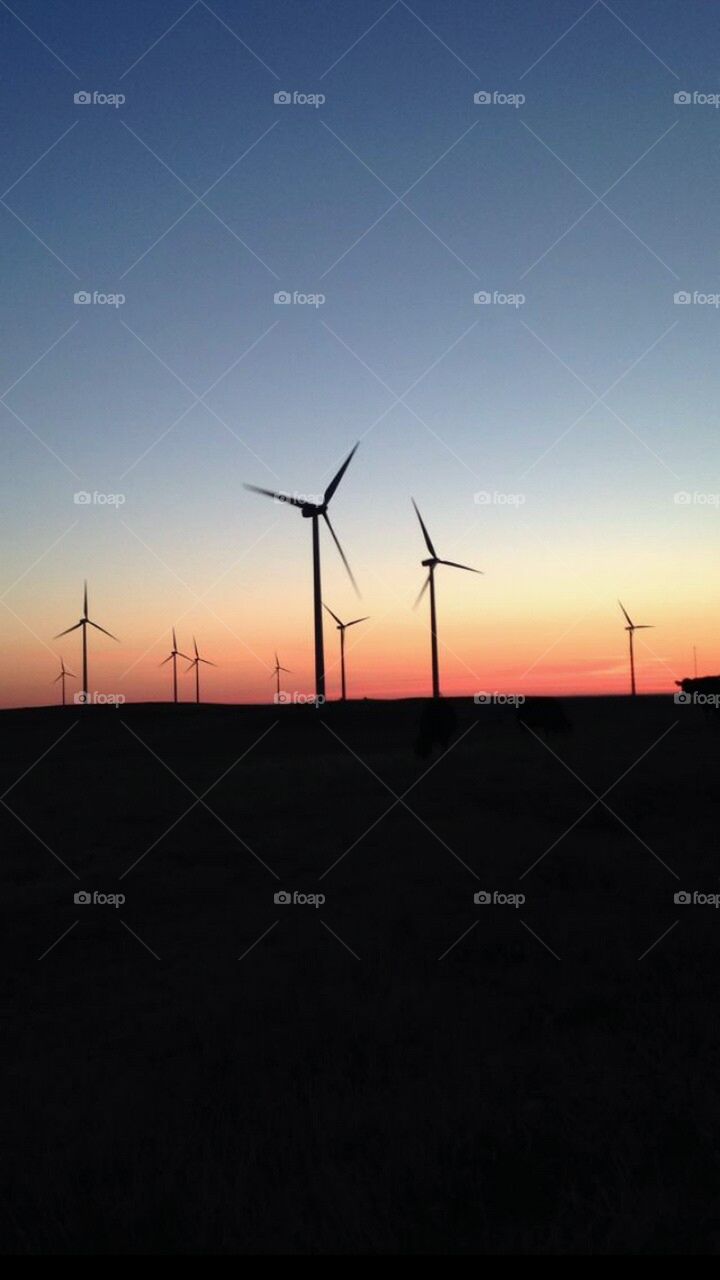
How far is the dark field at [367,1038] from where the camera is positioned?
755 centimetres

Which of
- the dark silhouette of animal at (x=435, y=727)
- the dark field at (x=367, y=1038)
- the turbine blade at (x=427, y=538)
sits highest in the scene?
the turbine blade at (x=427, y=538)

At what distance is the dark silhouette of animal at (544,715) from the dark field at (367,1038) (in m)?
29.1

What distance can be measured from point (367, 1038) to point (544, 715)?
4821 cm

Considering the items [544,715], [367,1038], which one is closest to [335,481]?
[544,715]

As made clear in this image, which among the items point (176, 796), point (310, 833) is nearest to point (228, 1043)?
point (310, 833)

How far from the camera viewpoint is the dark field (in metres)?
7.55

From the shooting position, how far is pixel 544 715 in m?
58.3

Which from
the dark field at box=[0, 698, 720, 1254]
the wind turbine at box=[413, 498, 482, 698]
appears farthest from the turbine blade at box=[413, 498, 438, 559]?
the dark field at box=[0, 698, 720, 1254]

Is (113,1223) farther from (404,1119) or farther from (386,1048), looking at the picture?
(386,1048)

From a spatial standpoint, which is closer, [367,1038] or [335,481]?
[367,1038]

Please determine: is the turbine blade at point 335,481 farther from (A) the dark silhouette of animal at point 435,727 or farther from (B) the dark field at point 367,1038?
(B) the dark field at point 367,1038

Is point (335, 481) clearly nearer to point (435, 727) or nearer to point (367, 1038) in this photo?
point (435, 727)

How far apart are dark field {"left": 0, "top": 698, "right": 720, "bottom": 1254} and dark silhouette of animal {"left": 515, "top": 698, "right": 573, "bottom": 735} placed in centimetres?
2912

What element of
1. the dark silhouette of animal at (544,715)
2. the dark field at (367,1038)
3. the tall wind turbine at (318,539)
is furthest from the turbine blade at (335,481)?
the dark field at (367,1038)
